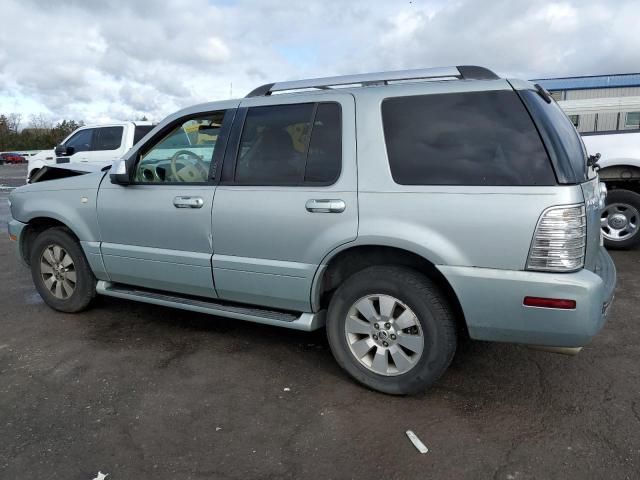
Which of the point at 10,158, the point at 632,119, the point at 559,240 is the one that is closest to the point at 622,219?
the point at 559,240

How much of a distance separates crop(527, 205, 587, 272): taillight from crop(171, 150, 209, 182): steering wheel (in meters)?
2.29

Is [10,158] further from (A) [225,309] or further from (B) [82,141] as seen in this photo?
(A) [225,309]

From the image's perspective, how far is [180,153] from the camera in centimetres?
408

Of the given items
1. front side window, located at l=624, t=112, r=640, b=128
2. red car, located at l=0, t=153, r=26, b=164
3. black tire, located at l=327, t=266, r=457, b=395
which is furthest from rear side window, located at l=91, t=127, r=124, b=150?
red car, located at l=0, t=153, r=26, b=164

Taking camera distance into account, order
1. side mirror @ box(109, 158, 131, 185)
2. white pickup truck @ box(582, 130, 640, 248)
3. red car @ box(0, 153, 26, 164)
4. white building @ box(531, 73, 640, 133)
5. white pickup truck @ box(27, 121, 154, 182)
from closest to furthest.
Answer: side mirror @ box(109, 158, 131, 185) → white pickup truck @ box(582, 130, 640, 248) → white pickup truck @ box(27, 121, 154, 182) → white building @ box(531, 73, 640, 133) → red car @ box(0, 153, 26, 164)

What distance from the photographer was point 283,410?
312cm

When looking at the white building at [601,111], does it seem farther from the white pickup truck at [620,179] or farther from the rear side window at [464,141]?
the rear side window at [464,141]

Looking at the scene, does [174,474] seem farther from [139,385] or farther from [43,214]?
[43,214]

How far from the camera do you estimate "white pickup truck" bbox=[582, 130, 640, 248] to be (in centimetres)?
667

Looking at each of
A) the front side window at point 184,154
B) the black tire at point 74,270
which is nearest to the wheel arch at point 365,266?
the front side window at point 184,154

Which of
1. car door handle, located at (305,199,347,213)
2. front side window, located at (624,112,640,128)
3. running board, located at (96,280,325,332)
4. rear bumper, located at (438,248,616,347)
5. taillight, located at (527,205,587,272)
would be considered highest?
front side window, located at (624,112,640,128)

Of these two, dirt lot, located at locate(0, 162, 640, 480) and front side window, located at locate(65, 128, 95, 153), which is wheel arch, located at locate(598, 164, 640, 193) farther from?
front side window, located at locate(65, 128, 95, 153)

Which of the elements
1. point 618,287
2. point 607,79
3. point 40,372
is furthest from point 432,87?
point 607,79

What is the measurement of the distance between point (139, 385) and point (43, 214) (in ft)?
6.73
